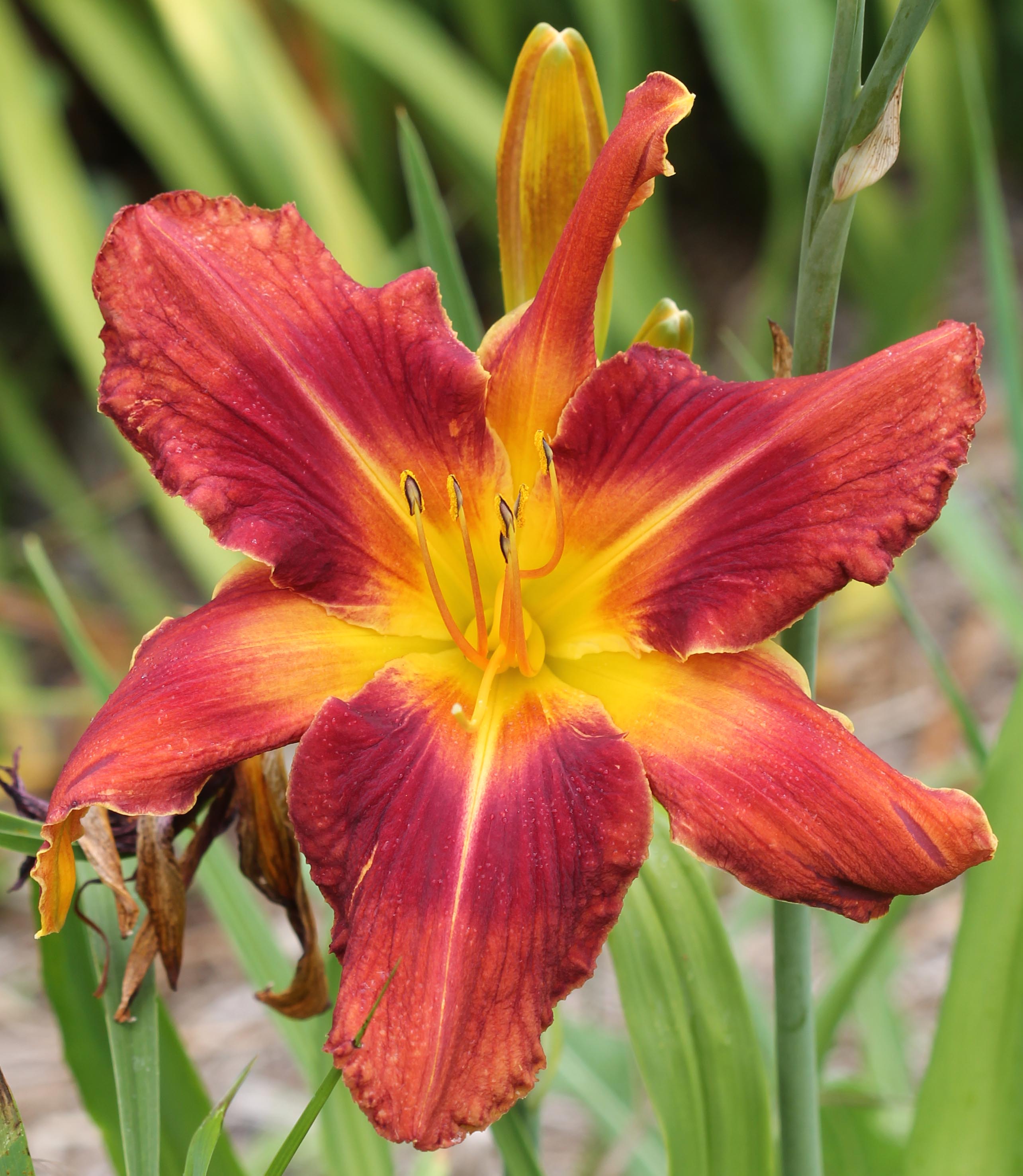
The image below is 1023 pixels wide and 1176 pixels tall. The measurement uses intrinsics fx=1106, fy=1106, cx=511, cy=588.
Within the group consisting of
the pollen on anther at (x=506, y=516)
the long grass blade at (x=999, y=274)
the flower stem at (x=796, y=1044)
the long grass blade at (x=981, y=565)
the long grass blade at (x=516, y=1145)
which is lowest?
the long grass blade at (x=981, y=565)

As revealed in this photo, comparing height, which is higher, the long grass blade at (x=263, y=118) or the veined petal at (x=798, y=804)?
the long grass blade at (x=263, y=118)

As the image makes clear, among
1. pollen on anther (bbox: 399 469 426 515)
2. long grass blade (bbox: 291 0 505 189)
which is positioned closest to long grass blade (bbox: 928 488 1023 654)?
pollen on anther (bbox: 399 469 426 515)

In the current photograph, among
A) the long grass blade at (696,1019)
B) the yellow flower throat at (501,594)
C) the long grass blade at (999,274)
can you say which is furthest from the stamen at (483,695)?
the long grass blade at (999,274)

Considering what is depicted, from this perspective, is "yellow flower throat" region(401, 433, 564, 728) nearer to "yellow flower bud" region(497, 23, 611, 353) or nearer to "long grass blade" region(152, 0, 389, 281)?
"yellow flower bud" region(497, 23, 611, 353)

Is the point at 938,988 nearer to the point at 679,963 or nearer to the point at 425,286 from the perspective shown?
the point at 679,963

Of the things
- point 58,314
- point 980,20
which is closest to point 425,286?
point 58,314

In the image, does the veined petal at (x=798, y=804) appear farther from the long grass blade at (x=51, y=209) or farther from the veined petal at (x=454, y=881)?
the long grass blade at (x=51, y=209)
